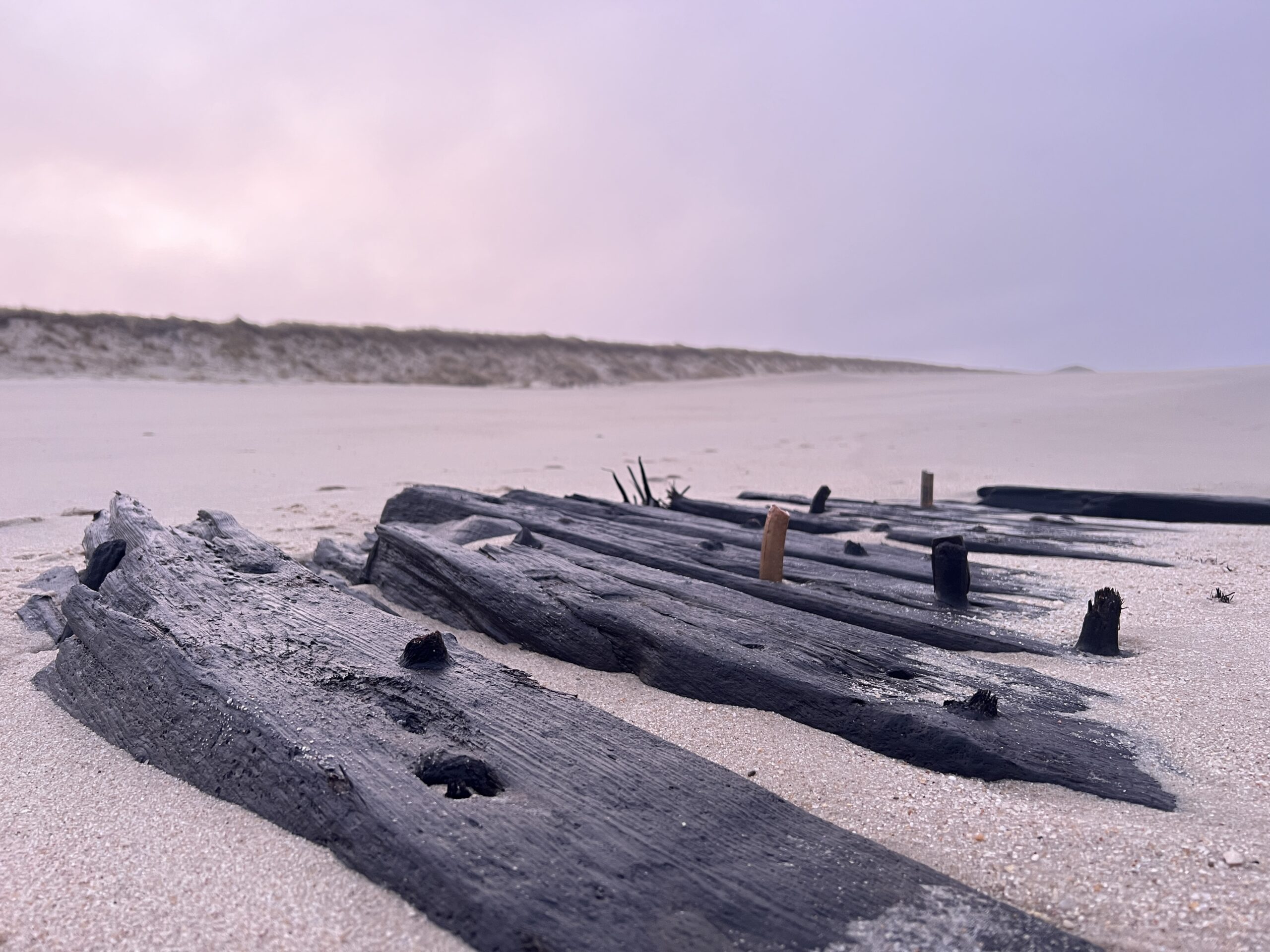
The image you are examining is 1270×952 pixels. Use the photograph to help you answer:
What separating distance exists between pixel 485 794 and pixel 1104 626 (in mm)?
2425

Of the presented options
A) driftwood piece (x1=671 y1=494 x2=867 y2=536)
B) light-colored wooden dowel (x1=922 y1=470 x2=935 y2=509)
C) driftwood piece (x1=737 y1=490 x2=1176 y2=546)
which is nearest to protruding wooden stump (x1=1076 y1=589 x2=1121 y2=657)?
driftwood piece (x1=737 y1=490 x2=1176 y2=546)

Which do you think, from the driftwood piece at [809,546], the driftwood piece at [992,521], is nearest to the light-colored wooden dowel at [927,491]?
the driftwood piece at [992,521]

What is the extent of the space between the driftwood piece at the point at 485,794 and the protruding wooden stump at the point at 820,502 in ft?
13.4

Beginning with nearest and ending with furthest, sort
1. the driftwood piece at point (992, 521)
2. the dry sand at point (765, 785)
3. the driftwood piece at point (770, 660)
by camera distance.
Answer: the dry sand at point (765, 785) < the driftwood piece at point (770, 660) < the driftwood piece at point (992, 521)

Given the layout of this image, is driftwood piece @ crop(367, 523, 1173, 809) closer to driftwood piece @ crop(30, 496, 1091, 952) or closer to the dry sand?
the dry sand

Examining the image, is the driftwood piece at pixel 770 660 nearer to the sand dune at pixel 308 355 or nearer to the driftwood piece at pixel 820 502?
the driftwood piece at pixel 820 502

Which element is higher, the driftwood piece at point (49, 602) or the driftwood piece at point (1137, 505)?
the driftwood piece at point (1137, 505)

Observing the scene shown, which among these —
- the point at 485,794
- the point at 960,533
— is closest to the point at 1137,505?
the point at 960,533

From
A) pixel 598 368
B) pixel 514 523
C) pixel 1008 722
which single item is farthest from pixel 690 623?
pixel 598 368

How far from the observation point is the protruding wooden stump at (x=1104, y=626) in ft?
9.87

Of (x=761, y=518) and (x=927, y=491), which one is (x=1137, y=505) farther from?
(x=761, y=518)

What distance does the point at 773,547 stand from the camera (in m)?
3.75

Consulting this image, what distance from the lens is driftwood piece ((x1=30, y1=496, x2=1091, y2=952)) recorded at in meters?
1.51

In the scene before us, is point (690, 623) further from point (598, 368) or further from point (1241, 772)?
point (598, 368)
